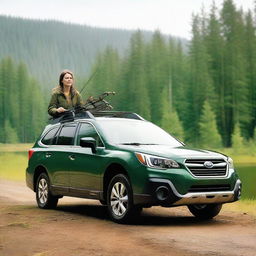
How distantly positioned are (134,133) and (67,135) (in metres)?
1.61

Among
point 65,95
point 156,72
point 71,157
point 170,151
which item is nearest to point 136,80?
point 156,72

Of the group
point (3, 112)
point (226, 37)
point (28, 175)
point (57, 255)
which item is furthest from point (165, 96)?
point (57, 255)

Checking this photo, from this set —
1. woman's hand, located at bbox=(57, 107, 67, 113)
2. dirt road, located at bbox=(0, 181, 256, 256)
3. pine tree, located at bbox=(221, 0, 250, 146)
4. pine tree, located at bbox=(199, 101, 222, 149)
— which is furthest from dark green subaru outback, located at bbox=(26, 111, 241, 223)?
pine tree, located at bbox=(221, 0, 250, 146)

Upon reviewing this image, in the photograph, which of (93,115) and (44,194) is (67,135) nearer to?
(93,115)

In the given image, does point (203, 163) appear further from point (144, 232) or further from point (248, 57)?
point (248, 57)

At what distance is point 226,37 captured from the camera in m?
87.9

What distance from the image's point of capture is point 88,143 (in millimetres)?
11000

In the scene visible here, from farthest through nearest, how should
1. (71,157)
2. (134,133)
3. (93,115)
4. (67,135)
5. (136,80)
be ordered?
(136,80) < (67,135) < (93,115) < (71,157) < (134,133)

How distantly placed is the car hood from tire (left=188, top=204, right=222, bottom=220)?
50.0 inches

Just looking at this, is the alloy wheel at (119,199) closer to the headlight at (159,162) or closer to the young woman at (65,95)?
the headlight at (159,162)

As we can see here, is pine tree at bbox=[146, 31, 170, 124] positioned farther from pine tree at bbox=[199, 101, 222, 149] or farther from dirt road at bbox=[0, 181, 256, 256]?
dirt road at bbox=[0, 181, 256, 256]

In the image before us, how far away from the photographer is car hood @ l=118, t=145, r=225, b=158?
33.1 ft

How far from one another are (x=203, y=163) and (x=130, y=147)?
1.21 metres

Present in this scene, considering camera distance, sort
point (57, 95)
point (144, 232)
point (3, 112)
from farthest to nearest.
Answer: point (3, 112) → point (57, 95) → point (144, 232)
